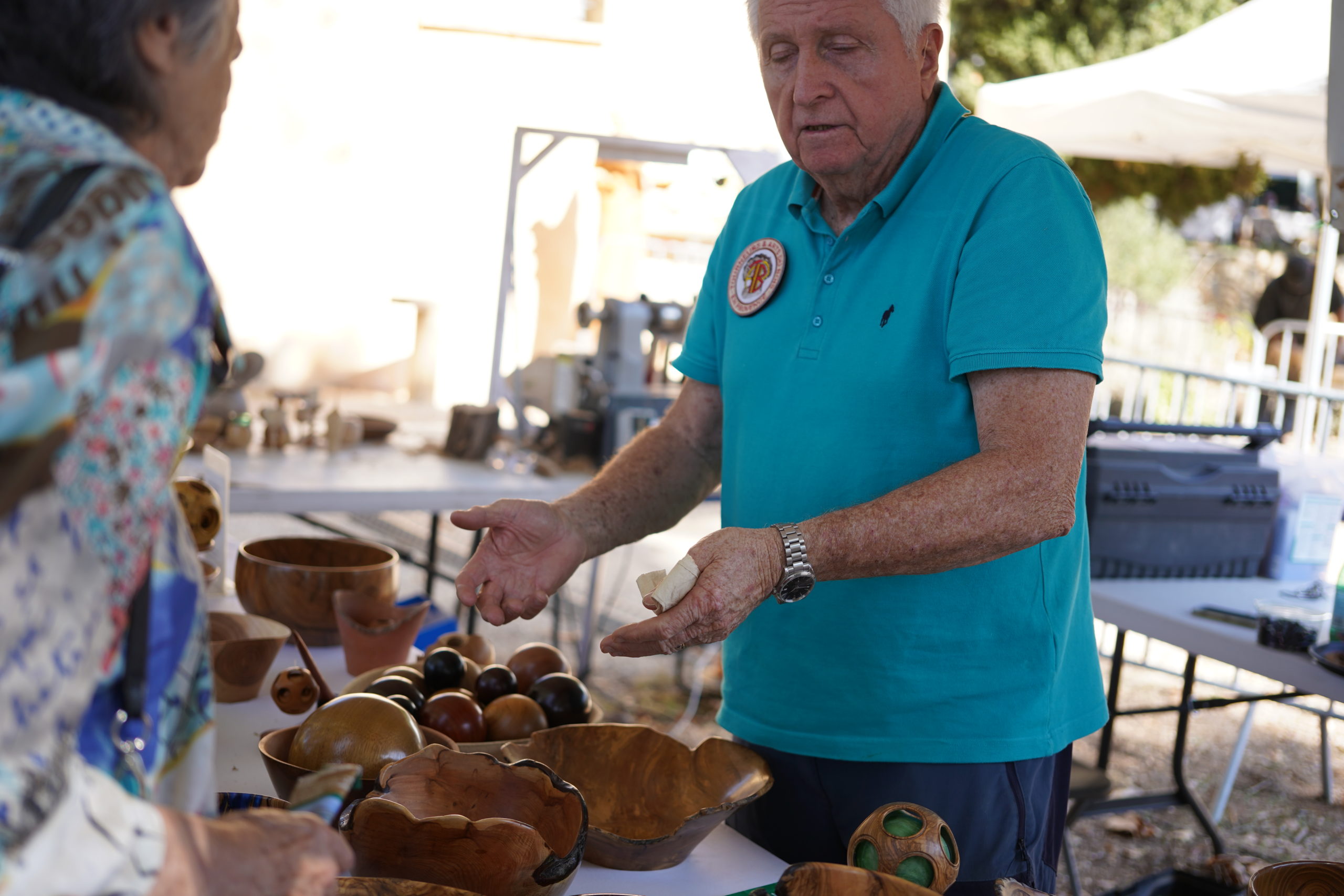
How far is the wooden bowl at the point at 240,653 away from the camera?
158cm

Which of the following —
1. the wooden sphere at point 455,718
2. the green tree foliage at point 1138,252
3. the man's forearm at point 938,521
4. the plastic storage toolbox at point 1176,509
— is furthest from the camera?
the green tree foliage at point 1138,252

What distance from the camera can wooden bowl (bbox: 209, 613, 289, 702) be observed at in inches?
62.2

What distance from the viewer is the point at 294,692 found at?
1.51 m

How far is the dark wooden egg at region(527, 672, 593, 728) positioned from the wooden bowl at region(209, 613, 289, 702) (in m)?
0.40

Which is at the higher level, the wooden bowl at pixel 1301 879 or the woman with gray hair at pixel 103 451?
the woman with gray hair at pixel 103 451

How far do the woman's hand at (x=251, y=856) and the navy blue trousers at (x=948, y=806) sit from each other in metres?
0.81

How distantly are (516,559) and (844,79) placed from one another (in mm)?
716

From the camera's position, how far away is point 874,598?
4.66 ft

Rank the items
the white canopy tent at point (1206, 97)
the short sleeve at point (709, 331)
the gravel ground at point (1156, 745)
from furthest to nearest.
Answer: the white canopy tent at point (1206, 97), the gravel ground at point (1156, 745), the short sleeve at point (709, 331)

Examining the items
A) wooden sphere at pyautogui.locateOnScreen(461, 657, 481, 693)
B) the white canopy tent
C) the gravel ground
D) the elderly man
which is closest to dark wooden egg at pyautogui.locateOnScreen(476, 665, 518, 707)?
wooden sphere at pyautogui.locateOnScreen(461, 657, 481, 693)

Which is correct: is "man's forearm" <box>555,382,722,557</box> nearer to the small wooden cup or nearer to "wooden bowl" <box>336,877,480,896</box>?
the small wooden cup

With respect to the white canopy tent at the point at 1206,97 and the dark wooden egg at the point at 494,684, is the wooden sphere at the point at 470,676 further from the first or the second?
the white canopy tent at the point at 1206,97

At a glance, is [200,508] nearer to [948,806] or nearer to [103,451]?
[948,806]

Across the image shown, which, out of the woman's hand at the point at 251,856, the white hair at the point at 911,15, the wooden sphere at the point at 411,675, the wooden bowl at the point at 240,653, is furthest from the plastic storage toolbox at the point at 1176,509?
the woman's hand at the point at 251,856
